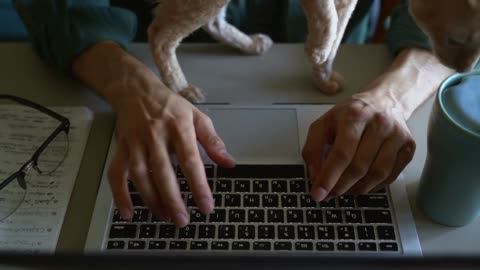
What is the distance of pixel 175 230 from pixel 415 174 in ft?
0.86

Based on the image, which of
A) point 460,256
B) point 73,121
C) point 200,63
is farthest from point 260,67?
point 460,256

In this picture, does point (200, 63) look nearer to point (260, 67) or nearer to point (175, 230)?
point (260, 67)

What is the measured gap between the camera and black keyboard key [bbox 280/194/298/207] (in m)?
0.53

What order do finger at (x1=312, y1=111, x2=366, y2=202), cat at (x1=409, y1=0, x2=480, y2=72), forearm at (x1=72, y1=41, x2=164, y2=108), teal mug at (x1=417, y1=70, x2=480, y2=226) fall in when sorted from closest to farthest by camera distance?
1. cat at (x1=409, y1=0, x2=480, y2=72)
2. teal mug at (x1=417, y1=70, x2=480, y2=226)
3. finger at (x1=312, y1=111, x2=366, y2=202)
4. forearm at (x1=72, y1=41, x2=164, y2=108)

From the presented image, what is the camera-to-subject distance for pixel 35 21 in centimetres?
72

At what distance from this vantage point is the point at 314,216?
521 millimetres

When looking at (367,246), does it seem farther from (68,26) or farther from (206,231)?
(68,26)

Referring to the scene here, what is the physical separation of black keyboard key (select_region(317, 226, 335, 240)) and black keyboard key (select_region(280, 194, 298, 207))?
4 cm

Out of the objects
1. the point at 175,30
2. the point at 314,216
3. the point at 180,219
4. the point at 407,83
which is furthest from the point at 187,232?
the point at 407,83

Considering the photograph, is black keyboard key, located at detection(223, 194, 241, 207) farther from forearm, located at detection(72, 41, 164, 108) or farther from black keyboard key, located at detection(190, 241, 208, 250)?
forearm, located at detection(72, 41, 164, 108)

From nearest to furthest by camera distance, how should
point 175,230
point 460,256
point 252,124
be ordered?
point 460,256
point 175,230
point 252,124

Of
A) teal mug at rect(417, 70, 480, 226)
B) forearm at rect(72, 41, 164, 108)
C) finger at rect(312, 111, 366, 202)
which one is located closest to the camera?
teal mug at rect(417, 70, 480, 226)

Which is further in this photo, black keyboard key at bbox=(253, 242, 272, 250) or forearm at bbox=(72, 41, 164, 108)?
forearm at bbox=(72, 41, 164, 108)

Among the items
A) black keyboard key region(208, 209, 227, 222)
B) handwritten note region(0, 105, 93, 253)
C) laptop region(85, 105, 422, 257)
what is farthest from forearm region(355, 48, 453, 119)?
handwritten note region(0, 105, 93, 253)
